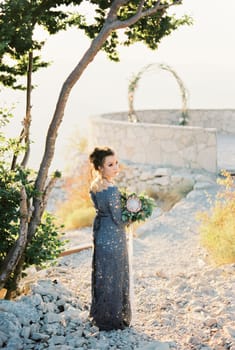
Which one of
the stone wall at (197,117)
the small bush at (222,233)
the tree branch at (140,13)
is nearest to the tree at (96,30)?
the tree branch at (140,13)

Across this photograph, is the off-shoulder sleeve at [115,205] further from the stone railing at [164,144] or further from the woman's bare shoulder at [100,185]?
the stone railing at [164,144]

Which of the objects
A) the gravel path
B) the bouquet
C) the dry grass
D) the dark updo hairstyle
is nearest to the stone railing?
the dry grass

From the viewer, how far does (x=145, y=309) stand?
618 cm

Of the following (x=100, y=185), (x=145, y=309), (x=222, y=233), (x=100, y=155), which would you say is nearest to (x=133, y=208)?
(x=100, y=185)

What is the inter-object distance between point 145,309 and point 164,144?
686 cm

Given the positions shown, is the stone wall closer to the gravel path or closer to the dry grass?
the dry grass

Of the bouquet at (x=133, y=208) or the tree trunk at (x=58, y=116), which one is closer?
the bouquet at (x=133, y=208)

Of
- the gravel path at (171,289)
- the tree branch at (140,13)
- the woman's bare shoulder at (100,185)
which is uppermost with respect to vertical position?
the tree branch at (140,13)

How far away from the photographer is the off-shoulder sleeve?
16.5 feet

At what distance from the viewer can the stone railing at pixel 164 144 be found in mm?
12266

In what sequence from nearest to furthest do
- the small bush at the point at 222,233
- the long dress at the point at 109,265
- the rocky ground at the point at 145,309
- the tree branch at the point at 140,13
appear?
the rocky ground at the point at 145,309
the long dress at the point at 109,265
the tree branch at the point at 140,13
the small bush at the point at 222,233

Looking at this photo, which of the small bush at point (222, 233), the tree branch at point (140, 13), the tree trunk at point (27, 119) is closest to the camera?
the tree branch at point (140, 13)

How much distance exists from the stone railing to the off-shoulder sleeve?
7305 mm

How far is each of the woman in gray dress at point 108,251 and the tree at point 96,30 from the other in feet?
3.38
